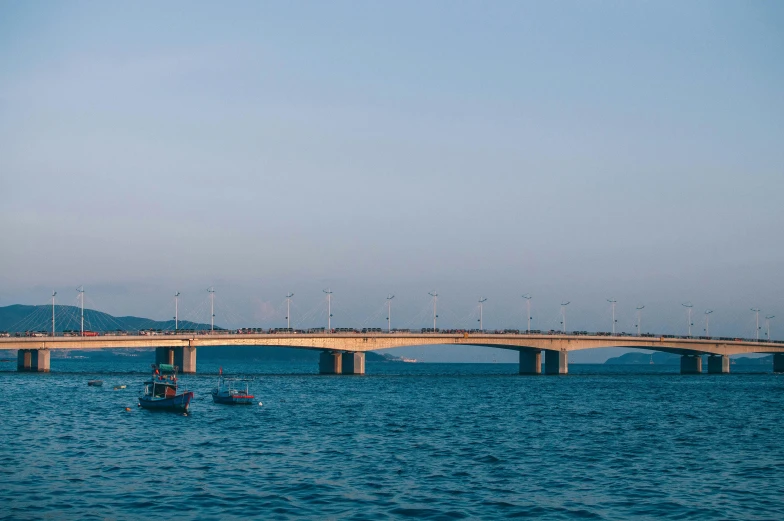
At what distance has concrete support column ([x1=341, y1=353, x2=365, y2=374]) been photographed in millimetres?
149375

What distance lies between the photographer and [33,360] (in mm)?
136125

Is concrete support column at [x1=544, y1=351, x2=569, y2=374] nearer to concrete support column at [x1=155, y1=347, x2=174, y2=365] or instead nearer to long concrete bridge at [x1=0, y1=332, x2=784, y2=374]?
long concrete bridge at [x1=0, y1=332, x2=784, y2=374]

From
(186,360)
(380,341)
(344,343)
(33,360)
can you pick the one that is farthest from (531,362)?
(33,360)

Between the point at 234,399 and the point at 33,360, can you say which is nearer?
the point at 234,399

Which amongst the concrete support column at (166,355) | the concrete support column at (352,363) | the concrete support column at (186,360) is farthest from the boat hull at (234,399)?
the concrete support column at (352,363)

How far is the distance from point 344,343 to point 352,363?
203 inches

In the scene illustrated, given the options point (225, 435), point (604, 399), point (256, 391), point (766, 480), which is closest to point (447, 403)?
point (604, 399)

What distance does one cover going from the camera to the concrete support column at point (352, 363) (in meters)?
149

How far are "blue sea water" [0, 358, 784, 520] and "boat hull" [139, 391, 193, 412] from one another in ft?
5.42

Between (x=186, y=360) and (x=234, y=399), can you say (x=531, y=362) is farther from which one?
(x=234, y=399)

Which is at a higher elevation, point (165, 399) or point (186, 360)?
point (165, 399)

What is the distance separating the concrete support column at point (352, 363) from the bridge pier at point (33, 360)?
156 ft

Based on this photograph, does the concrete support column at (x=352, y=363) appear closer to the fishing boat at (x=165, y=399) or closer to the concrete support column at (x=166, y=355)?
the concrete support column at (x=166, y=355)

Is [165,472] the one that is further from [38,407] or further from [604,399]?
[604,399]
